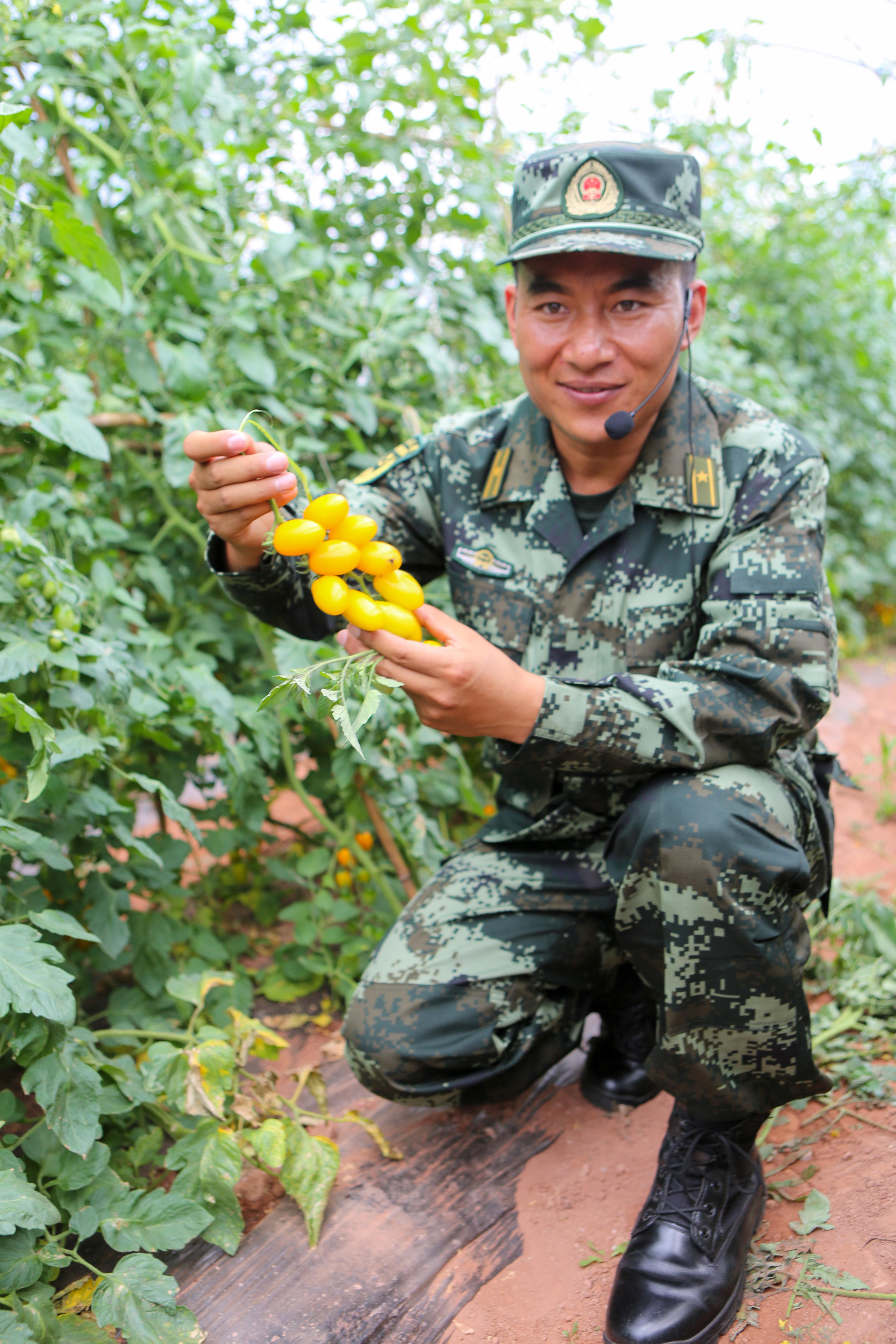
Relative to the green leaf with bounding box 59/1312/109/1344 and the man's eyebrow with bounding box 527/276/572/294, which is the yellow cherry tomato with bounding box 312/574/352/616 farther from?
the green leaf with bounding box 59/1312/109/1344

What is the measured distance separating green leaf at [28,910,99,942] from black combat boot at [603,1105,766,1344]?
0.93 metres

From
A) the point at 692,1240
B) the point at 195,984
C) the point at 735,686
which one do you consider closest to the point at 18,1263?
the point at 195,984

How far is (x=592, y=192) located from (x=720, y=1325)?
69.5 inches

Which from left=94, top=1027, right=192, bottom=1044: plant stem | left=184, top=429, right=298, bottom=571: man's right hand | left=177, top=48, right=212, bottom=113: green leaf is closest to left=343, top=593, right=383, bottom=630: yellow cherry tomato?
left=184, top=429, right=298, bottom=571: man's right hand

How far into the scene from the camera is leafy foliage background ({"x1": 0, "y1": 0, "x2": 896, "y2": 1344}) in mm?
1419

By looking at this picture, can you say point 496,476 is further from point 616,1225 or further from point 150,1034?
point 616,1225

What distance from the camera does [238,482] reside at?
1.51 metres

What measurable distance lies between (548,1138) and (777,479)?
1274 millimetres

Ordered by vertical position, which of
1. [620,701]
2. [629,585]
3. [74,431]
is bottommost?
[620,701]

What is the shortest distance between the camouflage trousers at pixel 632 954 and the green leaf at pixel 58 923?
543mm

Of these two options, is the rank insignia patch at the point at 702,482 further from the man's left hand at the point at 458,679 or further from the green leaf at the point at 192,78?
the green leaf at the point at 192,78

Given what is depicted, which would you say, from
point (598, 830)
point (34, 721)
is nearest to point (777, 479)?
point (598, 830)

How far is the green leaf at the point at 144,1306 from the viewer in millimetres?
1256

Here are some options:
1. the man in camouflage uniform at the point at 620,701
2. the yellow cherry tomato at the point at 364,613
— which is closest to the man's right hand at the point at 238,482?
the man in camouflage uniform at the point at 620,701
